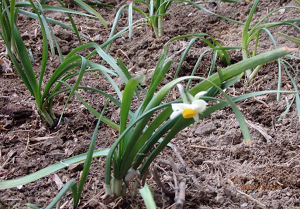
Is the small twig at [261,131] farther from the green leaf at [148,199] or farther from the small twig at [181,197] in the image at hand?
the green leaf at [148,199]

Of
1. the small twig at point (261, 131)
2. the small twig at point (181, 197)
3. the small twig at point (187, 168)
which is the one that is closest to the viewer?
the small twig at point (181, 197)

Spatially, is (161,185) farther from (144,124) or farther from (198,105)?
(198,105)

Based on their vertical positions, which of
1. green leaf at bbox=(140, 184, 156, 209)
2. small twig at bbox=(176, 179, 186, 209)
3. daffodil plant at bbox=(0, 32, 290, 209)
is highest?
daffodil plant at bbox=(0, 32, 290, 209)

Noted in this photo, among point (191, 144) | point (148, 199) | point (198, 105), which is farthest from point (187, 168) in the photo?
point (198, 105)

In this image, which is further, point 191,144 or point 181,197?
point 191,144

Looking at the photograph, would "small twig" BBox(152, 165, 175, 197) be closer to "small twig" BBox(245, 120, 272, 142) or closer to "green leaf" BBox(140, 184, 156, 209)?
"green leaf" BBox(140, 184, 156, 209)

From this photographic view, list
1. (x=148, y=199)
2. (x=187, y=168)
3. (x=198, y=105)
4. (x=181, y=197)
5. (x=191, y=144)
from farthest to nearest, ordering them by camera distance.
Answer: (x=191, y=144) → (x=187, y=168) → (x=181, y=197) → (x=148, y=199) → (x=198, y=105)

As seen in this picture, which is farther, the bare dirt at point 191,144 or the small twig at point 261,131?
the small twig at point 261,131

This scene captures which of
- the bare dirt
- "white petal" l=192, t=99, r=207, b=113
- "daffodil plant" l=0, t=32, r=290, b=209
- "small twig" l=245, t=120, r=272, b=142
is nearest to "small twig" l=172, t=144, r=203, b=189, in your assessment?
the bare dirt

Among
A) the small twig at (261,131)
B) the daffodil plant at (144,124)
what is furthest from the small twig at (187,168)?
the small twig at (261,131)
